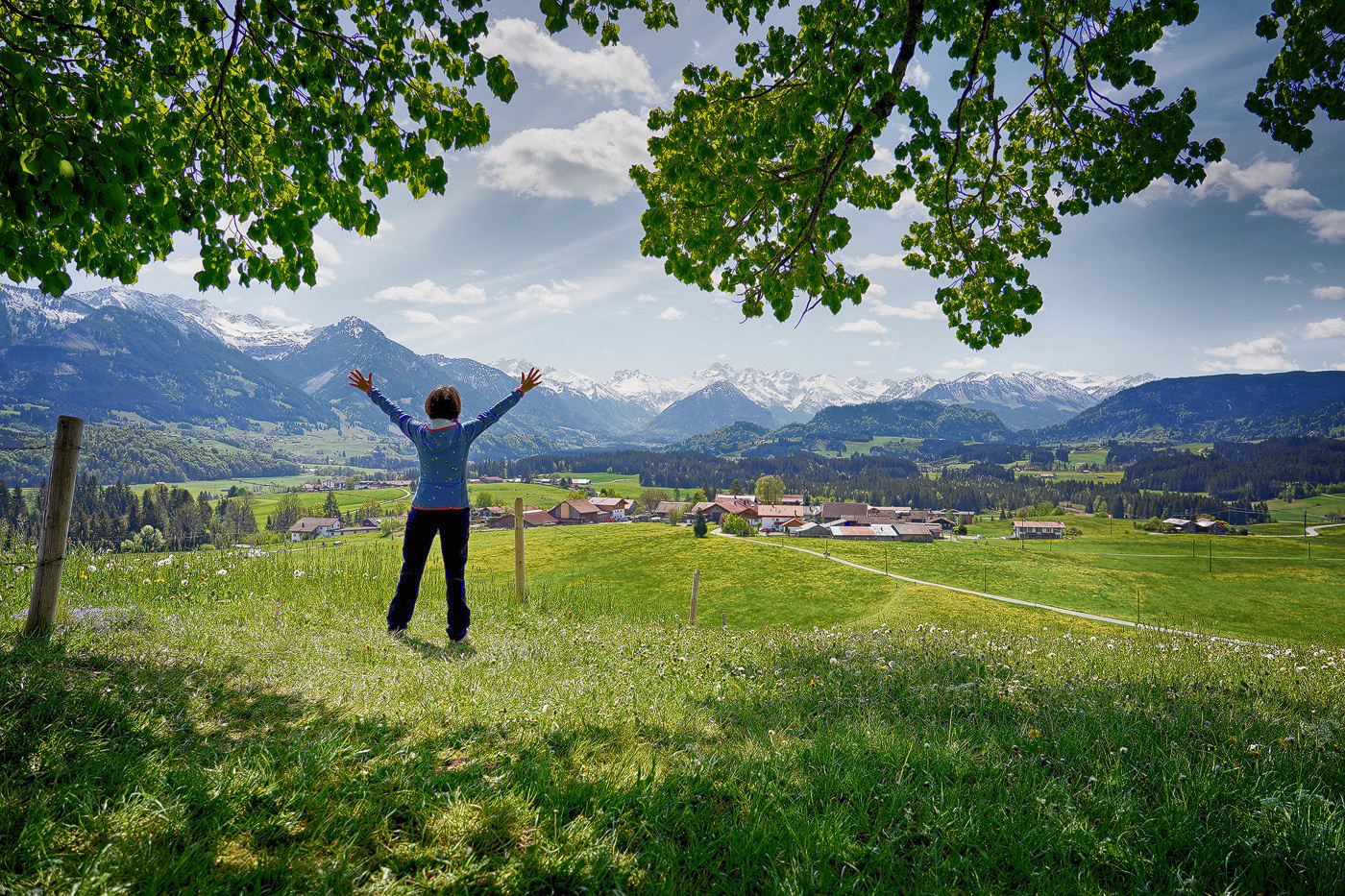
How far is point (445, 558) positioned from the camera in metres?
8.19

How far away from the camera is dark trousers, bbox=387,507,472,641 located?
7867mm

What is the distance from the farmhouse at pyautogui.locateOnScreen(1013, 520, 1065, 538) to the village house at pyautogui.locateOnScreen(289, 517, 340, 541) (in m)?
174

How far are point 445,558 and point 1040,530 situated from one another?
185481 millimetres

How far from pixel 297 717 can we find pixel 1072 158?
12.7m

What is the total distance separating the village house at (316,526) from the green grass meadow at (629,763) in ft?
393

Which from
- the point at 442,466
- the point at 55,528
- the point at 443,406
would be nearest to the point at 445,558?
the point at 442,466

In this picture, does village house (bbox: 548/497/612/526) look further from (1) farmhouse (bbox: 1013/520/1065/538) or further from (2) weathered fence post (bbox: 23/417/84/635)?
(2) weathered fence post (bbox: 23/417/84/635)

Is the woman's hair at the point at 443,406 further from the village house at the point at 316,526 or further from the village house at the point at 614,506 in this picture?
the village house at the point at 614,506

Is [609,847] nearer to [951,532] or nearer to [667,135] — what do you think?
[667,135]

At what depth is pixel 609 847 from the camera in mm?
2998

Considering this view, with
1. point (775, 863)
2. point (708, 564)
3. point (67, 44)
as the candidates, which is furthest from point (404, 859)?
point (708, 564)

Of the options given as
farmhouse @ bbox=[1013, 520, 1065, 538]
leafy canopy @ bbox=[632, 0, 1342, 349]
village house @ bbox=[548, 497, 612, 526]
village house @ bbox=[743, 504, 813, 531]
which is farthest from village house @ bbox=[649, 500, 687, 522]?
leafy canopy @ bbox=[632, 0, 1342, 349]

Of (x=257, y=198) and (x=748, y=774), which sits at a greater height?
(x=257, y=198)

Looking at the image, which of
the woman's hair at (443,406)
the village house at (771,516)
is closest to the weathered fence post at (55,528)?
the woman's hair at (443,406)
